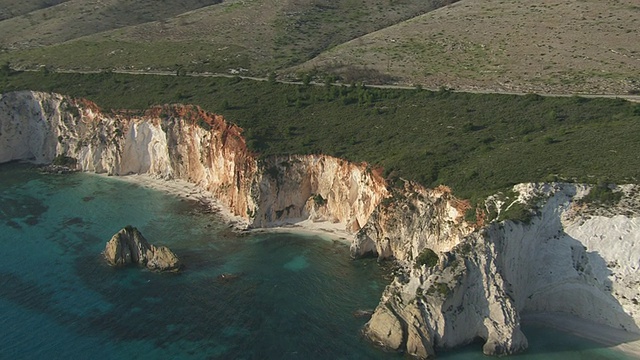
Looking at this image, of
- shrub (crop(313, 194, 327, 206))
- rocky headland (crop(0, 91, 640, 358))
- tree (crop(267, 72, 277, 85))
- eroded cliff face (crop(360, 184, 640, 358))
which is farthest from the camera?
tree (crop(267, 72, 277, 85))

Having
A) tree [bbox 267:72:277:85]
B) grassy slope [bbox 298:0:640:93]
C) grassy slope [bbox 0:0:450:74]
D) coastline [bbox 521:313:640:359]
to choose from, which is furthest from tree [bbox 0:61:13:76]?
coastline [bbox 521:313:640:359]

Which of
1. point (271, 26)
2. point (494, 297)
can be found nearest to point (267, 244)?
point (494, 297)

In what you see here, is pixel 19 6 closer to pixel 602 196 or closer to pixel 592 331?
pixel 602 196

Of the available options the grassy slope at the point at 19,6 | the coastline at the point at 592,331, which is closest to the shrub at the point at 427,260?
the coastline at the point at 592,331

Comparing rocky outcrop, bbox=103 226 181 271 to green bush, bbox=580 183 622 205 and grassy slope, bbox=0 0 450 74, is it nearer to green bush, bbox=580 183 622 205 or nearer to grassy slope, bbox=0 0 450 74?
green bush, bbox=580 183 622 205

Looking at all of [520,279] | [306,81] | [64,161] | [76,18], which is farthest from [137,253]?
[76,18]

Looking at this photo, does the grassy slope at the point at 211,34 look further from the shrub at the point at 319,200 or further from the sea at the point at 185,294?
the sea at the point at 185,294
